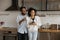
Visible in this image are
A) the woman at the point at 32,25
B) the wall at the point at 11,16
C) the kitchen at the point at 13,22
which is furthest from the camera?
the wall at the point at 11,16

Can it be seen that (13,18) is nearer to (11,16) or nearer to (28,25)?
(11,16)

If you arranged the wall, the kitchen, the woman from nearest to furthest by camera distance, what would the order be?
Answer: 1. the woman
2. the kitchen
3. the wall

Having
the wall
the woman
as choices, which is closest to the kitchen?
the wall

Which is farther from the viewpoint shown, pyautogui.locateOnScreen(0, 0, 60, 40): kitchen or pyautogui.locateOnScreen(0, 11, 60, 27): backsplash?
pyautogui.locateOnScreen(0, 11, 60, 27): backsplash

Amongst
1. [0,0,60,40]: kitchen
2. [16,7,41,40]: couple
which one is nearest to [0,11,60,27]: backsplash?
[0,0,60,40]: kitchen

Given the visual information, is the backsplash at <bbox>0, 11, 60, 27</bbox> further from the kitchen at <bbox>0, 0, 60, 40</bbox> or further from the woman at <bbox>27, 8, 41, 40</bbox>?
the woman at <bbox>27, 8, 41, 40</bbox>

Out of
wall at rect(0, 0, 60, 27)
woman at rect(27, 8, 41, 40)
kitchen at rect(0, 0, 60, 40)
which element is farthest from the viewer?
wall at rect(0, 0, 60, 27)

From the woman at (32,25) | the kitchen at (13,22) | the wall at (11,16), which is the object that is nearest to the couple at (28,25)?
the woman at (32,25)

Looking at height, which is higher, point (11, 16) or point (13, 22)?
point (11, 16)

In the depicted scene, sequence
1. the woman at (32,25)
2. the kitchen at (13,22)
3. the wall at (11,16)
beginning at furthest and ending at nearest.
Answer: the wall at (11,16), the kitchen at (13,22), the woman at (32,25)

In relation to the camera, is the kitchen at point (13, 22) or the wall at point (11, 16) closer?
the kitchen at point (13, 22)

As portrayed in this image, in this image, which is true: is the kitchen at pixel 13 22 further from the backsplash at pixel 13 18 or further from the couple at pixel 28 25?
the couple at pixel 28 25

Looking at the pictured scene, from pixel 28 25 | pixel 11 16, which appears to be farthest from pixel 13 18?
pixel 28 25

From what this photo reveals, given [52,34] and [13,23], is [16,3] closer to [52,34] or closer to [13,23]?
[13,23]
